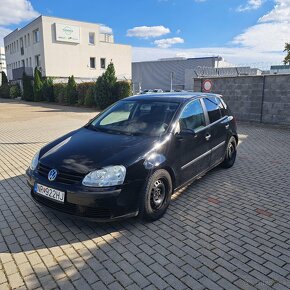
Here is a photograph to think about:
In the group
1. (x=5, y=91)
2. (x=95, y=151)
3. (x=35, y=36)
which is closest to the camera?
(x=95, y=151)

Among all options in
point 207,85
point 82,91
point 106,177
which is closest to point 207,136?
point 106,177

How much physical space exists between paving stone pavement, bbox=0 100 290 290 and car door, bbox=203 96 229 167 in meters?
0.57

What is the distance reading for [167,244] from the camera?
129 inches

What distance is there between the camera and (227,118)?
5836 mm

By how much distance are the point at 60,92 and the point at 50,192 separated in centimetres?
2475

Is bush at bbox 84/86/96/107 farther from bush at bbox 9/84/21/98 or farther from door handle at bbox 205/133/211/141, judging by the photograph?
bush at bbox 9/84/21/98

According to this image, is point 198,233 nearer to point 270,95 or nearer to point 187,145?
point 187,145

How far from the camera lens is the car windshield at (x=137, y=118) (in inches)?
164

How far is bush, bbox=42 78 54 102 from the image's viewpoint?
29250mm

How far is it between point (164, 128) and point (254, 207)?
1780mm

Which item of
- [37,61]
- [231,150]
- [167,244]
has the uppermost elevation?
[37,61]

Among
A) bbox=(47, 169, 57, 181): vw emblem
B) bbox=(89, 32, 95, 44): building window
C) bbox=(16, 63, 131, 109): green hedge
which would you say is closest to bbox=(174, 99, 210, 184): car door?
bbox=(47, 169, 57, 181): vw emblem

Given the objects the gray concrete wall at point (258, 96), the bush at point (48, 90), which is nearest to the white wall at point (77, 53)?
the bush at point (48, 90)

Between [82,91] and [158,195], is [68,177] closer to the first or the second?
[158,195]
